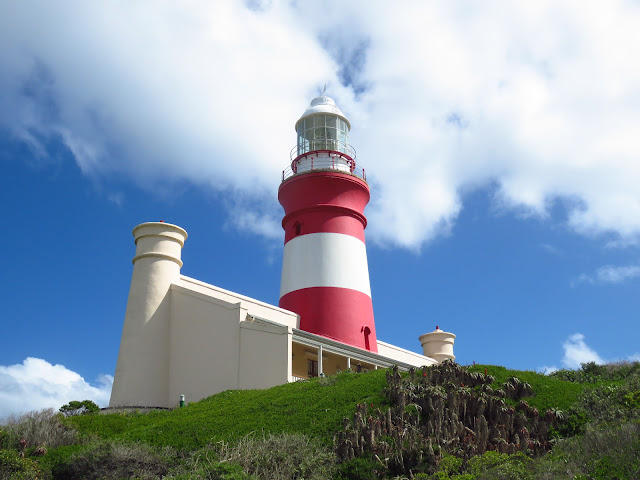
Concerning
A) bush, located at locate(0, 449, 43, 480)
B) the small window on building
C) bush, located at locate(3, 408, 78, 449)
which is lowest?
bush, located at locate(0, 449, 43, 480)

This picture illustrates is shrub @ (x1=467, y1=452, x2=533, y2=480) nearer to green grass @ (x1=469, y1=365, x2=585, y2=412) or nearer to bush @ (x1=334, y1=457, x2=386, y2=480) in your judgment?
bush @ (x1=334, y1=457, x2=386, y2=480)

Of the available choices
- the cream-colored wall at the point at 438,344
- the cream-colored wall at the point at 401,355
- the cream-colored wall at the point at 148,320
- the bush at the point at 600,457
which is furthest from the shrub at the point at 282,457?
the cream-colored wall at the point at 438,344

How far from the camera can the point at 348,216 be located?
100 ft

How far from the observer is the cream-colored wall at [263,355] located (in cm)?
2333

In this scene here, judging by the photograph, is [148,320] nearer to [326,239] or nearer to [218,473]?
[326,239]

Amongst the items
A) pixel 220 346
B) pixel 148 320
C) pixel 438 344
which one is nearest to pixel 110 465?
pixel 220 346

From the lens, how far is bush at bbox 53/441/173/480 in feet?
41.5

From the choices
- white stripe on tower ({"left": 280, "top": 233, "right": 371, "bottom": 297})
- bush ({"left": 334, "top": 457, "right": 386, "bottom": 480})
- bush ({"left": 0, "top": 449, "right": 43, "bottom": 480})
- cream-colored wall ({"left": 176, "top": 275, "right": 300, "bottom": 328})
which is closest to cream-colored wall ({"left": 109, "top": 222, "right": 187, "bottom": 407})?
cream-colored wall ({"left": 176, "top": 275, "right": 300, "bottom": 328})

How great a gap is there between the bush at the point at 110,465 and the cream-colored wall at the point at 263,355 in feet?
32.9

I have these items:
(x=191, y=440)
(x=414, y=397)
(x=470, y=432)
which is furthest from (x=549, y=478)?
(x=191, y=440)

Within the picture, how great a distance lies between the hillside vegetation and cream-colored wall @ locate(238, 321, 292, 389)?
4.22m

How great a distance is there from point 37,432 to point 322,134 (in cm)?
2125

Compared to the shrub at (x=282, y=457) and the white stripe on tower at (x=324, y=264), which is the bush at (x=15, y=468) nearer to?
the shrub at (x=282, y=457)

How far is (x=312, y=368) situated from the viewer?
89.8ft
